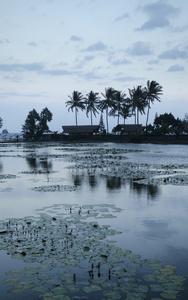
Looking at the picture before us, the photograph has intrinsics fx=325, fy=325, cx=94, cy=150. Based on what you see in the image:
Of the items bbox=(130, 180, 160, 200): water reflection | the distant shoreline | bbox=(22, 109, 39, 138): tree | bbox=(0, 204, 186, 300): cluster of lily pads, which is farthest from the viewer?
bbox=(22, 109, 39, 138): tree

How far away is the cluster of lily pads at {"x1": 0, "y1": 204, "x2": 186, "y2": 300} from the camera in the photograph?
17.8ft

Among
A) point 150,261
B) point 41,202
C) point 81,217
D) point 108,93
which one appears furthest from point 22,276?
point 108,93

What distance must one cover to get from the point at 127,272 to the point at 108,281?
49 centimetres

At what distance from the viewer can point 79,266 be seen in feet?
20.8

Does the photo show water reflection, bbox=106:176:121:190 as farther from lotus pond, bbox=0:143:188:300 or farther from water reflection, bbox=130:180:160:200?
lotus pond, bbox=0:143:188:300

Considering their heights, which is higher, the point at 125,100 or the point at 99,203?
the point at 125,100

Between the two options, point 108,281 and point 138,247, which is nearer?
point 108,281

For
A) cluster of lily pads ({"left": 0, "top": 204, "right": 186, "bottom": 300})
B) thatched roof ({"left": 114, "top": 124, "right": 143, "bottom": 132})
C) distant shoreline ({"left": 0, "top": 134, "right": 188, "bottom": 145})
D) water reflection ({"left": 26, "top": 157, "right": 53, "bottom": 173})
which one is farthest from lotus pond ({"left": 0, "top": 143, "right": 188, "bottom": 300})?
thatched roof ({"left": 114, "top": 124, "right": 143, "bottom": 132})

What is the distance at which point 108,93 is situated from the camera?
9625 cm

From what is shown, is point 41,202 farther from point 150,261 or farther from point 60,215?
point 150,261

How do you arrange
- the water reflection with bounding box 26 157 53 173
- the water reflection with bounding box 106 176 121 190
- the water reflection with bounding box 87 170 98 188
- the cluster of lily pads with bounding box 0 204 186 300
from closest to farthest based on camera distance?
1. the cluster of lily pads with bounding box 0 204 186 300
2. the water reflection with bounding box 106 176 121 190
3. the water reflection with bounding box 87 170 98 188
4. the water reflection with bounding box 26 157 53 173

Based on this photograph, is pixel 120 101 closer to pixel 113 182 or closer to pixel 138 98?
pixel 138 98

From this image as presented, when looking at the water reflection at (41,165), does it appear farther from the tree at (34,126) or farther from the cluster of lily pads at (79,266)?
the tree at (34,126)

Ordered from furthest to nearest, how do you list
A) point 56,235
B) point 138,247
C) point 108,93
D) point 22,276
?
point 108,93 → point 56,235 → point 138,247 → point 22,276
